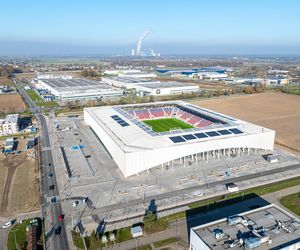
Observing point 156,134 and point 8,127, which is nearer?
point 156,134

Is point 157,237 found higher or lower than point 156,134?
lower

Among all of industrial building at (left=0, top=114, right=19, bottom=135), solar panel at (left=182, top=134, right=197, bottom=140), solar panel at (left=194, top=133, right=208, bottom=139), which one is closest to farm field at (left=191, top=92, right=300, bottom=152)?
solar panel at (left=194, top=133, right=208, bottom=139)

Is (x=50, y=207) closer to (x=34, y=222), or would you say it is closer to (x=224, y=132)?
(x=34, y=222)

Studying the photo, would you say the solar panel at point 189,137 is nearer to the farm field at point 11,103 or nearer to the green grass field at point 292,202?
the green grass field at point 292,202

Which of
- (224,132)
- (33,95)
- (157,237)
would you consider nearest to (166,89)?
(33,95)

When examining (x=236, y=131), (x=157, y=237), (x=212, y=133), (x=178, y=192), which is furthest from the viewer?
(x=236, y=131)

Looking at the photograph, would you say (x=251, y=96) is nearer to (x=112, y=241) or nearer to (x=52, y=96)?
(x=52, y=96)

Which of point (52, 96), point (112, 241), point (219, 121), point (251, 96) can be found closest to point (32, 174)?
point (112, 241)
